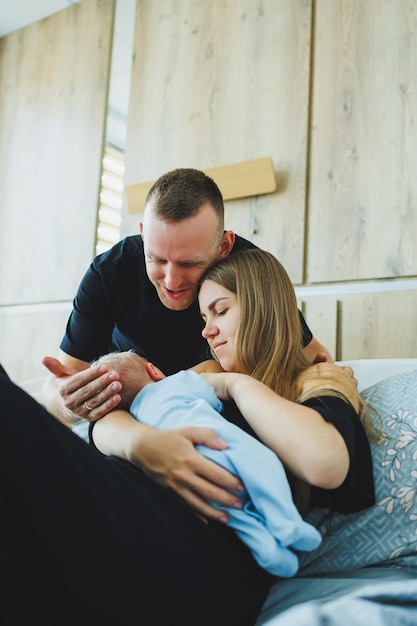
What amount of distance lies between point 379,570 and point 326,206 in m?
1.96

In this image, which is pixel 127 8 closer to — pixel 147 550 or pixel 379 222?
pixel 379 222

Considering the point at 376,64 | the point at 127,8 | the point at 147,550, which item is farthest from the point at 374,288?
the point at 127,8

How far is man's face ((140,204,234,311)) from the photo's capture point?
5.25 ft

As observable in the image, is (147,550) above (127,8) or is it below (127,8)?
below

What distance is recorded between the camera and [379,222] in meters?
2.65

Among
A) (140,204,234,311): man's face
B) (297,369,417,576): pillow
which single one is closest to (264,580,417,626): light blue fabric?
(297,369,417,576): pillow

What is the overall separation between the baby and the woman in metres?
0.02

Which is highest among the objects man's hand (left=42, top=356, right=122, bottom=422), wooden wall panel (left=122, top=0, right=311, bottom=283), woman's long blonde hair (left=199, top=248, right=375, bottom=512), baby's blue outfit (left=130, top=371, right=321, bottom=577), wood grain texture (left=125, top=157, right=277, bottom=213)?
wooden wall panel (left=122, top=0, right=311, bottom=283)

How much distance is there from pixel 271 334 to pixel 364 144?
1.68m

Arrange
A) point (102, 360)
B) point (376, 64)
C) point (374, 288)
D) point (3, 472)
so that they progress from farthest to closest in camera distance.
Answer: point (376, 64)
point (374, 288)
point (102, 360)
point (3, 472)

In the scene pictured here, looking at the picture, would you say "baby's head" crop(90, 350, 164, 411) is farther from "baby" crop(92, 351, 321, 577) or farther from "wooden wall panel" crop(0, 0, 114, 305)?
"wooden wall panel" crop(0, 0, 114, 305)

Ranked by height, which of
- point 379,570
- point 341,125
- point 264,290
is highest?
point 341,125

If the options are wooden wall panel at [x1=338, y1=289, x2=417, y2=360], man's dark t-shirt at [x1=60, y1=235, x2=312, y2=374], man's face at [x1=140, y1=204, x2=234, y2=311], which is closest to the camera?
man's face at [x1=140, y1=204, x2=234, y2=311]

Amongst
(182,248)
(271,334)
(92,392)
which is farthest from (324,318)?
(92,392)
